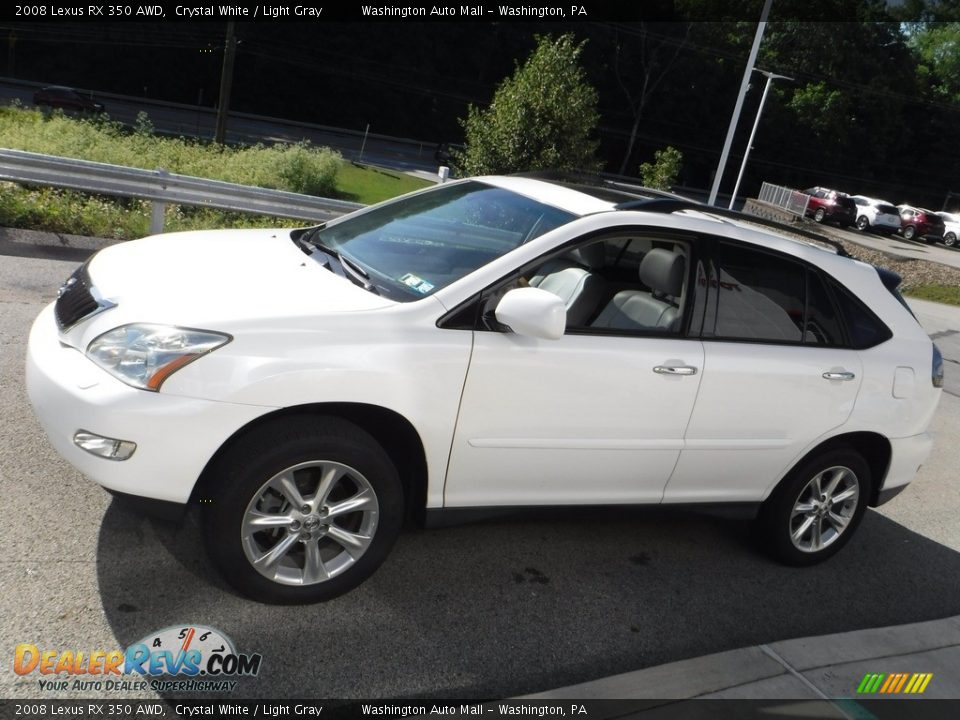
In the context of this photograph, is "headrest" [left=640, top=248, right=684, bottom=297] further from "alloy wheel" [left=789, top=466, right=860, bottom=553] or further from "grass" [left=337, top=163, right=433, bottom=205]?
"grass" [left=337, top=163, right=433, bottom=205]

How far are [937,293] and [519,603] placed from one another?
78.1 ft

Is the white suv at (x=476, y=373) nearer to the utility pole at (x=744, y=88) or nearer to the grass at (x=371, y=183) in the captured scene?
the utility pole at (x=744, y=88)

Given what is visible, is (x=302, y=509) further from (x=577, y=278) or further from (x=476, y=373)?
(x=577, y=278)

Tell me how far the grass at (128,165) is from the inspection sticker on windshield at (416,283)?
693cm

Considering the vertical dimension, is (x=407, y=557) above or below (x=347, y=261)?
below

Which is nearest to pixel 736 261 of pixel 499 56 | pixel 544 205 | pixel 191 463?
pixel 544 205

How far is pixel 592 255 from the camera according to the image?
4164 millimetres

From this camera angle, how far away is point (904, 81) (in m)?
72.7

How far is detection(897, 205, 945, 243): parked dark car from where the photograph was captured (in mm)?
47375

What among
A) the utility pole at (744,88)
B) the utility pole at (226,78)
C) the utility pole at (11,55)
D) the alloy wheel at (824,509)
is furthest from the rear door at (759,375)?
the utility pole at (11,55)

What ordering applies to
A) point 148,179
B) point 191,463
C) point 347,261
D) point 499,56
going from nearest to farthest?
point 191,463 → point 347,261 → point 148,179 → point 499,56

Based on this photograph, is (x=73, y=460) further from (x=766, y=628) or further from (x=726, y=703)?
(x=766, y=628)

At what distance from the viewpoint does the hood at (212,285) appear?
331 centimetres

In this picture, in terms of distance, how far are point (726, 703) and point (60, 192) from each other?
399 inches
